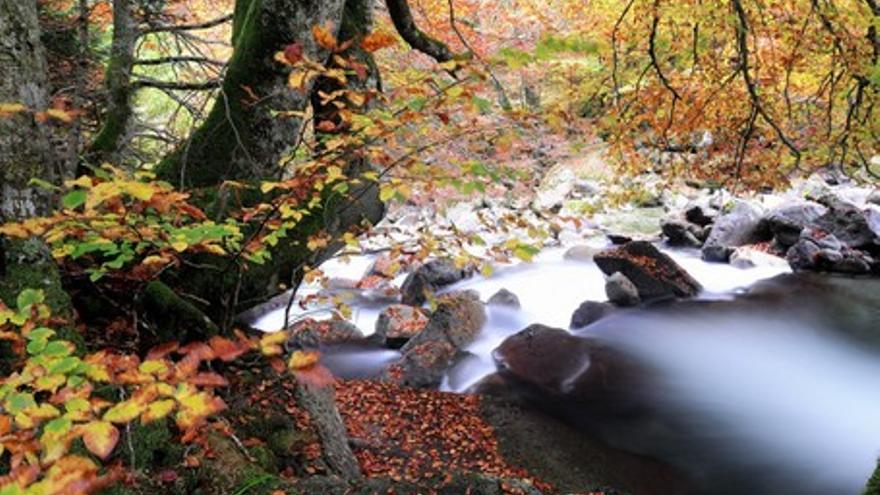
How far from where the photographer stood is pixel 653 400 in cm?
774

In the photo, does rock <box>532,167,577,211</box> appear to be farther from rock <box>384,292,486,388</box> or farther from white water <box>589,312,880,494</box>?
rock <box>384,292,486,388</box>

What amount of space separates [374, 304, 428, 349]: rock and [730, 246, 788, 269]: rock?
311 inches

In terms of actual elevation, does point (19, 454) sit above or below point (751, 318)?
above

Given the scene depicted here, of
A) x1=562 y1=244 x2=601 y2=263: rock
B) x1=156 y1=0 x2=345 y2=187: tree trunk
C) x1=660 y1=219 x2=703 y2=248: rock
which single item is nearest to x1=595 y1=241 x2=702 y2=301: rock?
x1=562 y1=244 x2=601 y2=263: rock

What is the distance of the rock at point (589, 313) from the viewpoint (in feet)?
32.8

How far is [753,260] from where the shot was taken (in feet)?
43.1

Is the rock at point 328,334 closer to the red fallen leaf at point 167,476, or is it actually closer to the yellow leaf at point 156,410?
the red fallen leaf at point 167,476

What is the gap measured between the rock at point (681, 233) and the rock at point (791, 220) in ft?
5.57

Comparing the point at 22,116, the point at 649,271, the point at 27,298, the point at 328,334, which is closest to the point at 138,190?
the point at 27,298

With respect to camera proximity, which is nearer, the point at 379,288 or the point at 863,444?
the point at 863,444

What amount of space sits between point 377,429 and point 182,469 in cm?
381

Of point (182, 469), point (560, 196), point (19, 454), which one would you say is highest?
point (19, 454)

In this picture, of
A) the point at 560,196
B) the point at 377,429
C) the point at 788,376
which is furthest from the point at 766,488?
the point at 560,196

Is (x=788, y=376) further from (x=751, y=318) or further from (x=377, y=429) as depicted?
(x=377, y=429)
